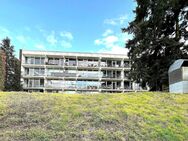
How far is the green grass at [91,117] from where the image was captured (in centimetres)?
676

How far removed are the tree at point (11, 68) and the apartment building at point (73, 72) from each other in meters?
8.71

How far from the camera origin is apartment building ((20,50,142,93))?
5460 cm

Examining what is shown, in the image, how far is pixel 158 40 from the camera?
71.5ft

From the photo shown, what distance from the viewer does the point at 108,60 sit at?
5828cm

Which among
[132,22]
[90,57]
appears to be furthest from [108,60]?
[132,22]

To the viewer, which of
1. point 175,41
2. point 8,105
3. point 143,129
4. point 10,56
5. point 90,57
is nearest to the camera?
point 143,129

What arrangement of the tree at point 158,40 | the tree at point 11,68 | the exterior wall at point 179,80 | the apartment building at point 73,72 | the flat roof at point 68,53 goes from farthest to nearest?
1. the flat roof at point 68,53
2. the apartment building at point 73,72
3. the tree at point 11,68
4. the tree at point 158,40
5. the exterior wall at point 179,80

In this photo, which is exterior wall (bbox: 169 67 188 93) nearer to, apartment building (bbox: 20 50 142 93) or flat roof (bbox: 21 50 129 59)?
apartment building (bbox: 20 50 142 93)

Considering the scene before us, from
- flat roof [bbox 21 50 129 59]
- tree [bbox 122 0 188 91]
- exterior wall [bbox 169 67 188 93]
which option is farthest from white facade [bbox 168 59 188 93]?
flat roof [bbox 21 50 129 59]

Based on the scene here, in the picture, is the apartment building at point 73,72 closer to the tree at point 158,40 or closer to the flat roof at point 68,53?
the flat roof at point 68,53

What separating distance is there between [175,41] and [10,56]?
93.8 feet

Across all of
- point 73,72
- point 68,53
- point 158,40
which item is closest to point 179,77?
point 158,40

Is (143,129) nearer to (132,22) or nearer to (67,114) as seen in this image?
(67,114)

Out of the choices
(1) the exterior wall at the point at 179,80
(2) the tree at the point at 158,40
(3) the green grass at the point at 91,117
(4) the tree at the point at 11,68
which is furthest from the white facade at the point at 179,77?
(4) the tree at the point at 11,68
